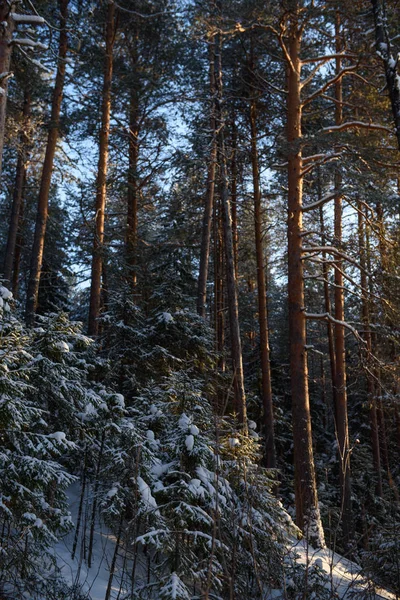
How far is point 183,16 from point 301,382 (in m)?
9.91

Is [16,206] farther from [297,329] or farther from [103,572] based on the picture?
[103,572]

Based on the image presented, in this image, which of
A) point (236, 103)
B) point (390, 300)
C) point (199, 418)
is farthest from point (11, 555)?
point (236, 103)

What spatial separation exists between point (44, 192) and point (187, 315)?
15.0 feet

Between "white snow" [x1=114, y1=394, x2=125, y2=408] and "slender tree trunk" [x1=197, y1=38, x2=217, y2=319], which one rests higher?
"slender tree trunk" [x1=197, y1=38, x2=217, y2=319]

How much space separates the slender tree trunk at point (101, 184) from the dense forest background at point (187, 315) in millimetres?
59

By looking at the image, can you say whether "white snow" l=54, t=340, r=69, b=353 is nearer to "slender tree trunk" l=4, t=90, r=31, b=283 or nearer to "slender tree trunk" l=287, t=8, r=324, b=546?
"slender tree trunk" l=287, t=8, r=324, b=546

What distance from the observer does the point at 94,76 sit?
43.5 feet

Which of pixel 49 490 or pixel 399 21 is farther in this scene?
pixel 399 21

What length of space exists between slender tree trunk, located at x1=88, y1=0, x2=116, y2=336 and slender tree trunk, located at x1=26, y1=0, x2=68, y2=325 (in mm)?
1127

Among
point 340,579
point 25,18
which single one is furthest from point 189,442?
point 25,18

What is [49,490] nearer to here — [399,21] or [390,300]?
[390,300]

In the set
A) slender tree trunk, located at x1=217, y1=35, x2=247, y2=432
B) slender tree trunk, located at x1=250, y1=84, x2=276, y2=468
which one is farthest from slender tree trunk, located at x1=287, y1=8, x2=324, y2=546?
slender tree trunk, located at x1=250, y1=84, x2=276, y2=468

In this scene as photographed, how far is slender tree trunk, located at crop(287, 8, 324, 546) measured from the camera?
8.46 meters

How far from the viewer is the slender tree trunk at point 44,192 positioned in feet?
35.0
